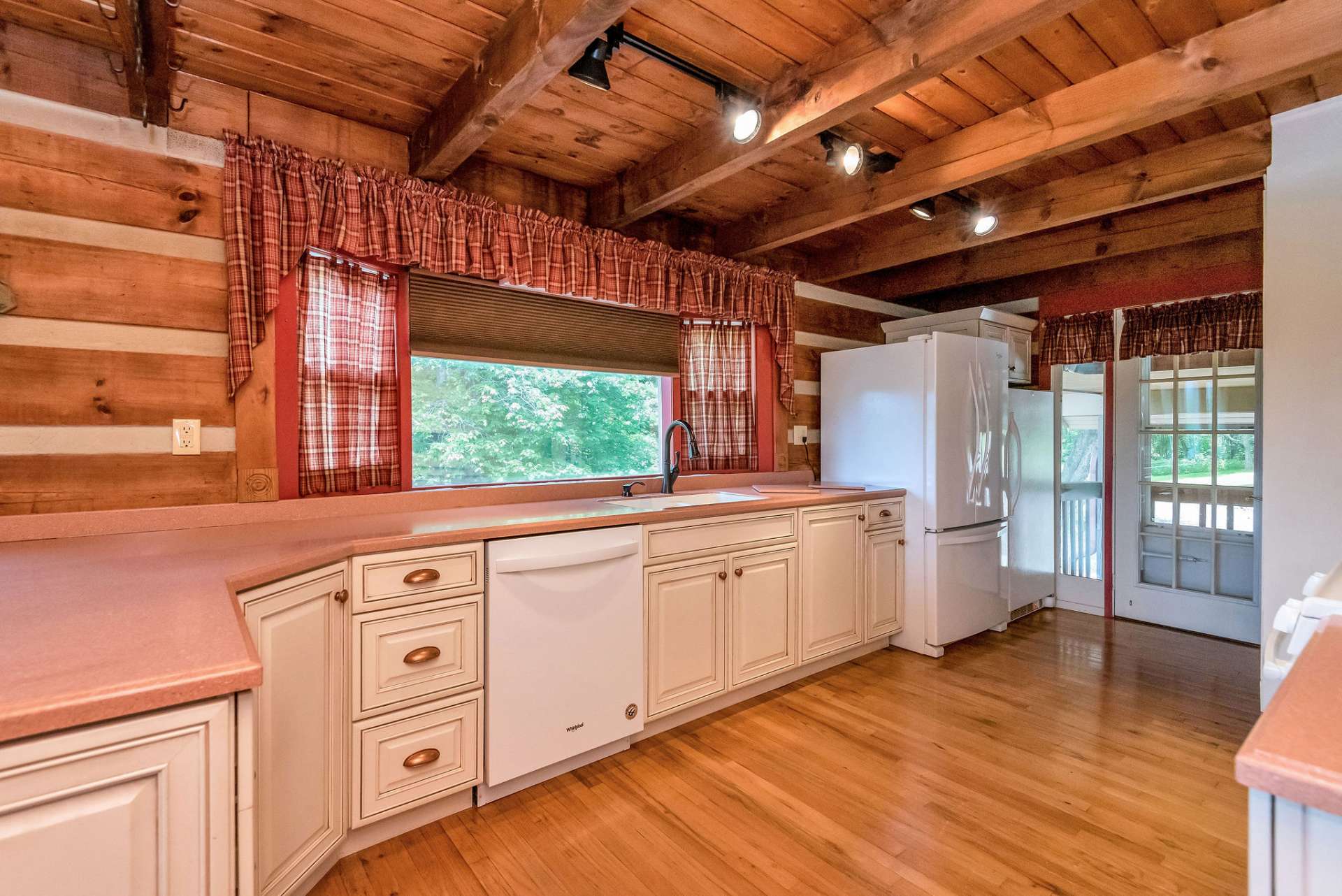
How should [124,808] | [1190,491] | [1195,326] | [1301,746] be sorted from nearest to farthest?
[1301,746] → [124,808] → [1195,326] → [1190,491]

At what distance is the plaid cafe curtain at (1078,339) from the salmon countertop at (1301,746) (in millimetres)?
3807

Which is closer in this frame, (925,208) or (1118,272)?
(925,208)

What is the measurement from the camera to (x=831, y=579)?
3.00 meters

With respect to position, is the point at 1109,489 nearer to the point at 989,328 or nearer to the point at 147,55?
the point at 989,328

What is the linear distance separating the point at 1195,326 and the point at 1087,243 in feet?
2.77

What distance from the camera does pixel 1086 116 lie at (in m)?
2.04

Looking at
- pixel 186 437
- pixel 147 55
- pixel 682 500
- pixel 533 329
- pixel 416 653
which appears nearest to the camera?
pixel 147 55

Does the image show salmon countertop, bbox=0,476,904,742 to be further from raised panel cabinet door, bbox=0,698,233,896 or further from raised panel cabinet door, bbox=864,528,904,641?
raised panel cabinet door, bbox=864,528,904,641

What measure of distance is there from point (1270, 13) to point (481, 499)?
2877 millimetres

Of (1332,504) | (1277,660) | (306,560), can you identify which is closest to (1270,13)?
(1332,504)

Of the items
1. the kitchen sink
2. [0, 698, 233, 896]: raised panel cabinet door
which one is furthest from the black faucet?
[0, 698, 233, 896]: raised panel cabinet door

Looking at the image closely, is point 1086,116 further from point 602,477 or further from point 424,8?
point 602,477

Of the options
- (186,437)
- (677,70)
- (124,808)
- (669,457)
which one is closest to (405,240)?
(186,437)

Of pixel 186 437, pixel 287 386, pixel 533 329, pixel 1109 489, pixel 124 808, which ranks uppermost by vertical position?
pixel 533 329
